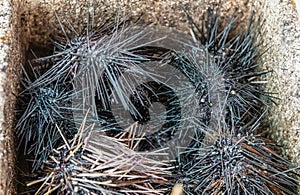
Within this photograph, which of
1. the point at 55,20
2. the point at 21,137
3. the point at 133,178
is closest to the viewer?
the point at 133,178

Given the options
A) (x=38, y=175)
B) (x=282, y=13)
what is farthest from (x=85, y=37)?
(x=282, y=13)

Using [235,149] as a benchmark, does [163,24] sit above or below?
above

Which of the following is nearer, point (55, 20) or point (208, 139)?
point (208, 139)

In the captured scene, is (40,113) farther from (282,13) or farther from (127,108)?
(282,13)

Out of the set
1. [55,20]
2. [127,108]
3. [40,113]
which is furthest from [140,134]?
[55,20]

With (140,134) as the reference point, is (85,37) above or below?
above

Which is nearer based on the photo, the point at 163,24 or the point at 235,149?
the point at 235,149

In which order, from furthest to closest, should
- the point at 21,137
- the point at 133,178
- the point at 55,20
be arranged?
the point at 55,20 < the point at 21,137 < the point at 133,178
